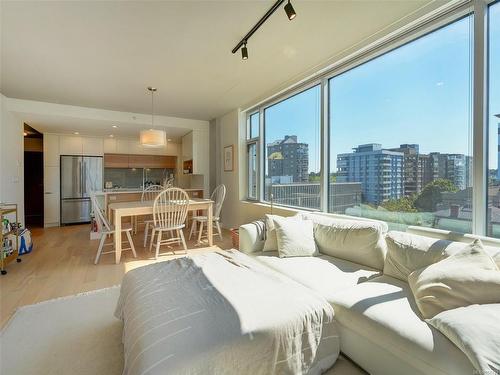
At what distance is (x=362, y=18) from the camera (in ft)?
7.35

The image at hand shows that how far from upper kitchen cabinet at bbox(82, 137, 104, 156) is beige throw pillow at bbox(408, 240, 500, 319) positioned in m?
7.23

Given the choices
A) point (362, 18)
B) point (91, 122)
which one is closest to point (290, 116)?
point (362, 18)

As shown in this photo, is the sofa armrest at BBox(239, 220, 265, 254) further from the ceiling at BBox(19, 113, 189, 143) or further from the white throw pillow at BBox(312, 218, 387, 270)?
the ceiling at BBox(19, 113, 189, 143)

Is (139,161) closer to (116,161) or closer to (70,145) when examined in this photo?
(116,161)

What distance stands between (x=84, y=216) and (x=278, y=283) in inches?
250

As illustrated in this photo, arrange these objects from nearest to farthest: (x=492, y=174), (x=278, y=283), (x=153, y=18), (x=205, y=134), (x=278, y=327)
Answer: (x=278, y=327) < (x=278, y=283) < (x=492, y=174) < (x=153, y=18) < (x=205, y=134)

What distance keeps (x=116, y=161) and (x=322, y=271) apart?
21.4 ft

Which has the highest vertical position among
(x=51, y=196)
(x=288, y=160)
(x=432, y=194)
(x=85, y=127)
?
(x=85, y=127)

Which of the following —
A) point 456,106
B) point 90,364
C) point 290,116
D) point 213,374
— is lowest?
point 90,364

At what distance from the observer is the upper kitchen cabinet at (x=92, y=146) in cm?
637

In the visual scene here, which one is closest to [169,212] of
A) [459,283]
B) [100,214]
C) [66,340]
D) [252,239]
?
[100,214]

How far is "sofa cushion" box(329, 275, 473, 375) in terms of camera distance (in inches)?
43.7

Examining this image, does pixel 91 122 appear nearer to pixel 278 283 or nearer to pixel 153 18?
pixel 153 18

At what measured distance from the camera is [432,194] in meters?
2.20
